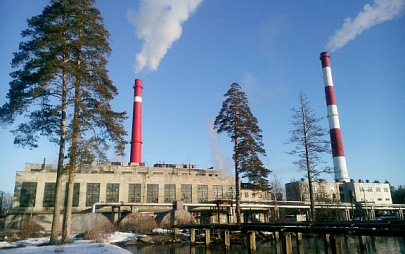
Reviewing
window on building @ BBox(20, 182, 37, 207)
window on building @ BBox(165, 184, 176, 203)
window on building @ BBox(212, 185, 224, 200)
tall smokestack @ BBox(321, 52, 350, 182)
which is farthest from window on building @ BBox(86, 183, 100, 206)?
tall smokestack @ BBox(321, 52, 350, 182)

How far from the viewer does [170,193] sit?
47.2 m

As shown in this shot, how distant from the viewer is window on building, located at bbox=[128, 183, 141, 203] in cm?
4459

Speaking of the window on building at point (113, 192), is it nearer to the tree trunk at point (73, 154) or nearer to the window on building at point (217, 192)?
the window on building at point (217, 192)

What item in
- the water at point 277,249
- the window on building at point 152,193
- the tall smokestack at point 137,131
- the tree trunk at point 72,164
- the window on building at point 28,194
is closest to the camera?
the tree trunk at point 72,164

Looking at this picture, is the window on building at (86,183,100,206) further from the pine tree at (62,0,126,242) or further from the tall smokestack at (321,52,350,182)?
the tall smokestack at (321,52,350,182)

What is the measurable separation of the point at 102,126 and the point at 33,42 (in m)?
7.13

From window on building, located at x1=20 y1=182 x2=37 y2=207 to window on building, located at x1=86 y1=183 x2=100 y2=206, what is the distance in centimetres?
721

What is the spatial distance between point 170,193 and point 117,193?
875cm

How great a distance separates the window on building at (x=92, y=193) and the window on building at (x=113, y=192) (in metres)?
1.50

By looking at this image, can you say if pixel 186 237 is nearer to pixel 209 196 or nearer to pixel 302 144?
pixel 302 144

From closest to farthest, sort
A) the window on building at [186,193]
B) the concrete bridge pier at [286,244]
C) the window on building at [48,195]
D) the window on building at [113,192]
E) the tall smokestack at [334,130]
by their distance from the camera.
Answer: the concrete bridge pier at [286,244] → the window on building at [48,195] → the window on building at [113,192] → the window on building at [186,193] → the tall smokestack at [334,130]

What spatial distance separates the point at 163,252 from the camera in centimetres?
1859

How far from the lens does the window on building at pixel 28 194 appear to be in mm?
39294

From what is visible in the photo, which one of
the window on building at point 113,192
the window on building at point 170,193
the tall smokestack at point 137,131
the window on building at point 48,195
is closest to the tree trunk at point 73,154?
the window on building at point 113,192
